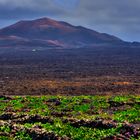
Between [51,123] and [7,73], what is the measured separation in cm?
4257

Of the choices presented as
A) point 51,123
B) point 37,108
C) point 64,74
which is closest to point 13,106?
point 37,108

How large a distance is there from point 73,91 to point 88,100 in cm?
1105

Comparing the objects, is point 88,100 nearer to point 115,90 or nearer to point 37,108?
point 37,108

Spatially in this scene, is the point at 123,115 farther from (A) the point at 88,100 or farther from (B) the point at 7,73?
(B) the point at 7,73

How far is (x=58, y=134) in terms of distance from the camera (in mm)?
21703

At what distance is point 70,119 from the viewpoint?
83.1 ft

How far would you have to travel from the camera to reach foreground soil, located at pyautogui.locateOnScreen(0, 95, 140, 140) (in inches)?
851

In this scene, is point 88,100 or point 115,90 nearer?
point 88,100

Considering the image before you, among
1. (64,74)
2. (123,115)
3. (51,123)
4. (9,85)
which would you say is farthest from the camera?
(64,74)

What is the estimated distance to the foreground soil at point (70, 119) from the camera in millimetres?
21625

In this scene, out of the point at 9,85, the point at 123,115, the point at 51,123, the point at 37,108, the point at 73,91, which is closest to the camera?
the point at 51,123

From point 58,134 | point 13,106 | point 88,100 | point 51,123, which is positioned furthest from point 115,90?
point 58,134

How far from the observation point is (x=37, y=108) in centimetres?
3209

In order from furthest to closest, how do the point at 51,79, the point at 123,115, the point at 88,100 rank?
the point at 51,79 < the point at 88,100 < the point at 123,115
